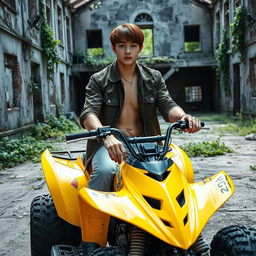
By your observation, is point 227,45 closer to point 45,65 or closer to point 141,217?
point 45,65

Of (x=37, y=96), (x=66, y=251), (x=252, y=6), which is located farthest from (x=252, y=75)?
(x=66, y=251)

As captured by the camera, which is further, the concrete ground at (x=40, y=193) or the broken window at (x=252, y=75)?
the broken window at (x=252, y=75)

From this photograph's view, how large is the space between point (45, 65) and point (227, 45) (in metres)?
8.74

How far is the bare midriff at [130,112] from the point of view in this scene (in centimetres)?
270

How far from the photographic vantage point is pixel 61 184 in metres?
2.46

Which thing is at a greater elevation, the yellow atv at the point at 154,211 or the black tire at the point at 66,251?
the yellow atv at the point at 154,211

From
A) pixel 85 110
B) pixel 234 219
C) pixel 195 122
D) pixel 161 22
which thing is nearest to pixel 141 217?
pixel 195 122

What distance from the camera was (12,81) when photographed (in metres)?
11.4

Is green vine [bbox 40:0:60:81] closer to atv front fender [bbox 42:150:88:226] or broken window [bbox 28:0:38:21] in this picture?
broken window [bbox 28:0:38:21]

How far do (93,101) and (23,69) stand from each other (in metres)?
9.87

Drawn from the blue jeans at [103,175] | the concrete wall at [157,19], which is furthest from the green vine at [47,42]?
the blue jeans at [103,175]

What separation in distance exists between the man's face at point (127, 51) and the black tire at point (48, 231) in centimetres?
112

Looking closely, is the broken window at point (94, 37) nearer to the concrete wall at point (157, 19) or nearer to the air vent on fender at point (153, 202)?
the concrete wall at point (157, 19)

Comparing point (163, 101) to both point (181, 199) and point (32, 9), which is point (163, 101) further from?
point (32, 9)
